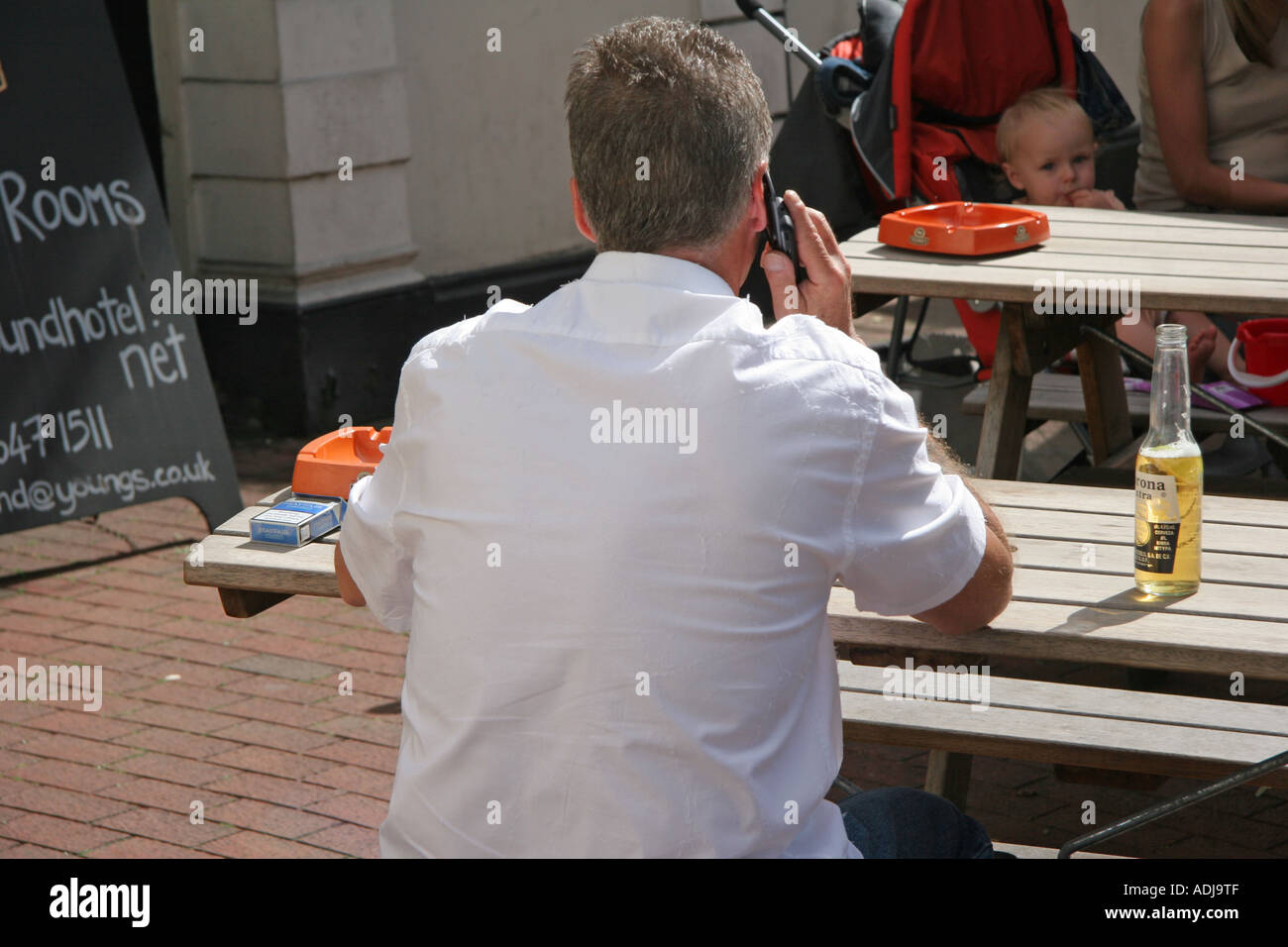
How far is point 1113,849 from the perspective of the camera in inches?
142

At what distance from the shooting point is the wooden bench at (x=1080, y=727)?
2674 mm

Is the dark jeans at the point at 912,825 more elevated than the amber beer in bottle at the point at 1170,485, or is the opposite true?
the amber beer in bottle at the point at 1170,485

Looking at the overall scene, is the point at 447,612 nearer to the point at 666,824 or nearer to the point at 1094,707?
the point at 666,824

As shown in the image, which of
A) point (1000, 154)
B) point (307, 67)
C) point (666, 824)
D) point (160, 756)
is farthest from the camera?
point (307, 67)

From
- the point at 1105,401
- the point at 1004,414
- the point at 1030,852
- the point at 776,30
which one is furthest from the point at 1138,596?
the point at 776,30

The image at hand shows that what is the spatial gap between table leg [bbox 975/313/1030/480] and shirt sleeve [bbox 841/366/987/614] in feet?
6.92

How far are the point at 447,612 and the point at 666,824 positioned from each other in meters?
0.33

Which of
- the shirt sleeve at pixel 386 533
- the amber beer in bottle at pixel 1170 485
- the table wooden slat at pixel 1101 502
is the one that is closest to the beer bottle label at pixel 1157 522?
the amber beer in bottle at pixel 1170 485

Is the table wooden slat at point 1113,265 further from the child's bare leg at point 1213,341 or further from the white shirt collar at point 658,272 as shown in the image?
the white shirt collar at point 658,272

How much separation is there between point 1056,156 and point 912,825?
10.7 feet

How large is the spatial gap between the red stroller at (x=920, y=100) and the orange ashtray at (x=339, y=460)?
2.86m

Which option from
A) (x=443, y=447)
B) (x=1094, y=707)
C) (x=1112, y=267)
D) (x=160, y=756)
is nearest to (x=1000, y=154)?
(x=1112, y=267)

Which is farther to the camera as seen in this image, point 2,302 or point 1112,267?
point 2,302
